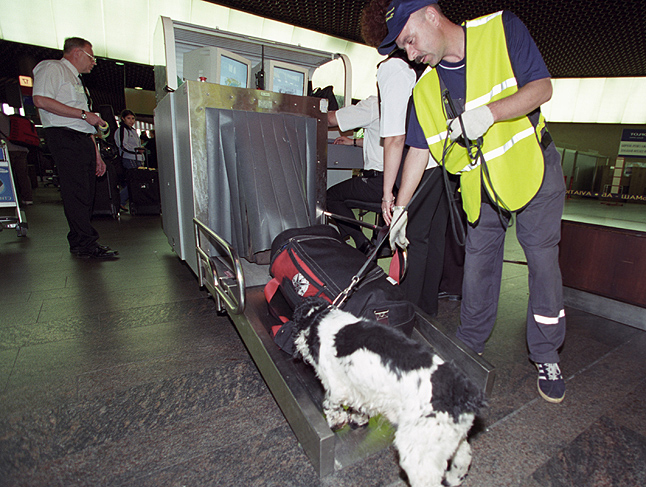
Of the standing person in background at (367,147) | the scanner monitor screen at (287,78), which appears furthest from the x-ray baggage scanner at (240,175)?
the scanner monitor screen at (287,78)

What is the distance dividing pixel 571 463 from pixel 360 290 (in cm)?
84

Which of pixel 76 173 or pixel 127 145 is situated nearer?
pixel 76 173

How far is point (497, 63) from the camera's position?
3.58ft

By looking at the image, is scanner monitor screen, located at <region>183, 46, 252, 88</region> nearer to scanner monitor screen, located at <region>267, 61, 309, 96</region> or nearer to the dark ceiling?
scanner monitor screen, located at <region>267, 61, 309, 96</region>

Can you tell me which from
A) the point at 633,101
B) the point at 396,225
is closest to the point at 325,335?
the point at 396,225

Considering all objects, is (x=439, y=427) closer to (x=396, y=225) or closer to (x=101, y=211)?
(x=396, y=225)

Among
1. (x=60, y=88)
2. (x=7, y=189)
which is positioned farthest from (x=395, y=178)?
(x=7, y=189)

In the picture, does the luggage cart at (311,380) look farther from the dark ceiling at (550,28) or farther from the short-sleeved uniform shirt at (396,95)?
the dark ceiling at (550,28)

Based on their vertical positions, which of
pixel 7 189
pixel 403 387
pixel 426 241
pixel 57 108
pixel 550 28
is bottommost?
pixel 403 387

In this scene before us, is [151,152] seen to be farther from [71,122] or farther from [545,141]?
[545,141]

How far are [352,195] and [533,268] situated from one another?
120cm

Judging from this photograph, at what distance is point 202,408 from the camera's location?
118 cm

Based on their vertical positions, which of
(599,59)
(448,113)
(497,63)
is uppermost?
(599,59)

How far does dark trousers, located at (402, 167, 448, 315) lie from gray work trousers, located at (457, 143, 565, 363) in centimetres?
38
